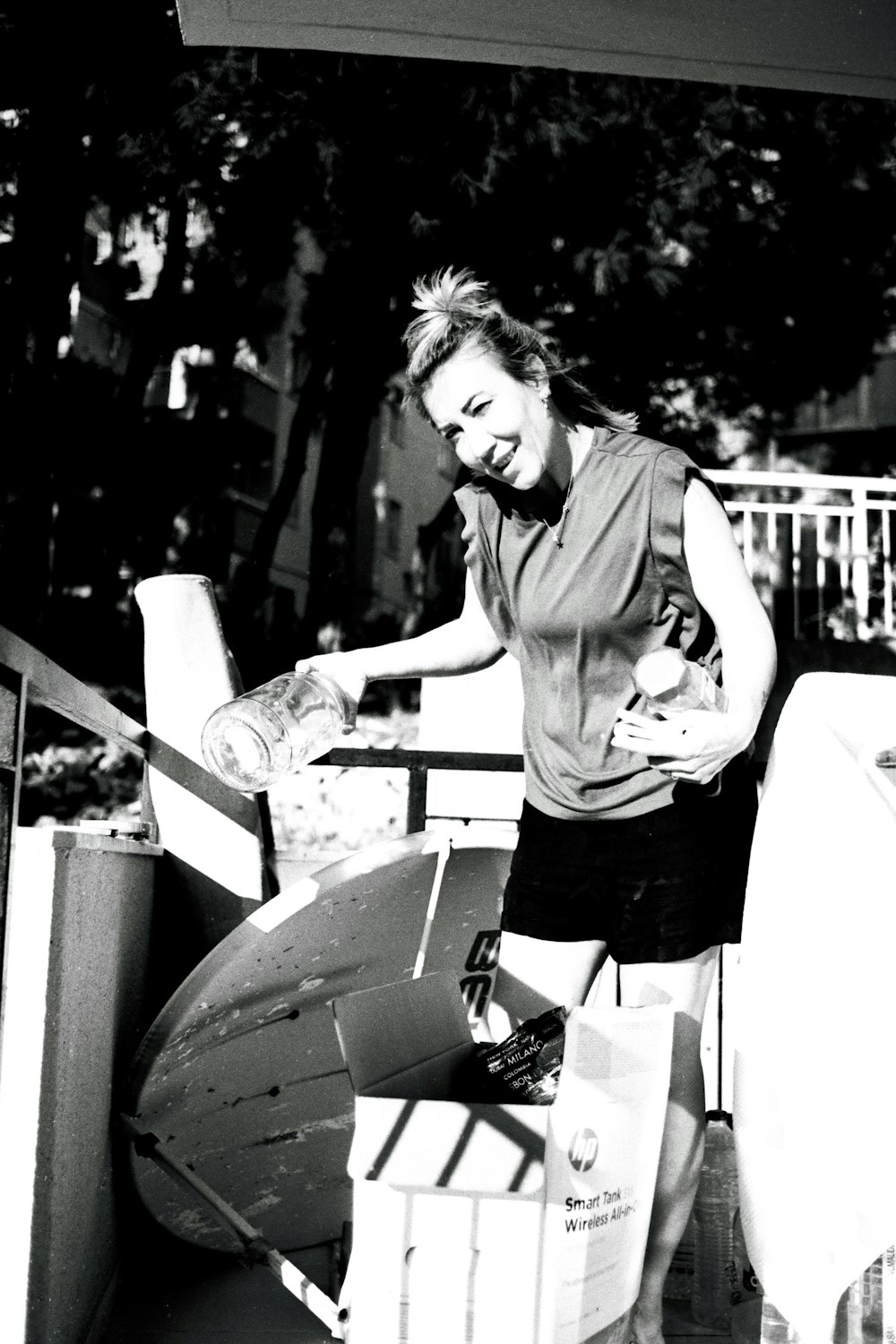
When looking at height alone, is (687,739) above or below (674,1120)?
above

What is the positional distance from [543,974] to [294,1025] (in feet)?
1.65

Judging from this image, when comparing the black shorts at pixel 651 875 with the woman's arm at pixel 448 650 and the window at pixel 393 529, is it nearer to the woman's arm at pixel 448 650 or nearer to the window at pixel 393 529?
the woman's arm at pixel 448 650

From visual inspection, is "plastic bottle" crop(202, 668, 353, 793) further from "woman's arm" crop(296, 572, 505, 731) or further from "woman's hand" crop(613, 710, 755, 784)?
"woman's hand" crop(613, 710, 755, 784)

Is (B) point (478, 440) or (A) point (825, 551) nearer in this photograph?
(B) point (478, 440)

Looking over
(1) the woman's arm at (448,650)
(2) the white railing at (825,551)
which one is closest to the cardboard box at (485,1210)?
(1) the woman's arm at (448,650)

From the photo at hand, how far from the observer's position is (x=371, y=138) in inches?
351

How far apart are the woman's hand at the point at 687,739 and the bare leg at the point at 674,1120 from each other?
292 millimetres

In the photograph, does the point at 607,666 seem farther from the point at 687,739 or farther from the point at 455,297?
the point at 455,297

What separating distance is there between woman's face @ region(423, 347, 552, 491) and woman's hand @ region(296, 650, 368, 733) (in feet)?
1.09

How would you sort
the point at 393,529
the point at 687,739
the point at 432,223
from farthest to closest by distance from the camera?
the point at 393,529
the point at 432,223
the point at 687,739

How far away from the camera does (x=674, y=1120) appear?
63.4 inches

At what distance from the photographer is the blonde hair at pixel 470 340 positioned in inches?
64.1

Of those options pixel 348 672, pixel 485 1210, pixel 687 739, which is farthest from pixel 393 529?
pixel 485 1210

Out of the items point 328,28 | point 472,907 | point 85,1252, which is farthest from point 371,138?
point 85,1252
